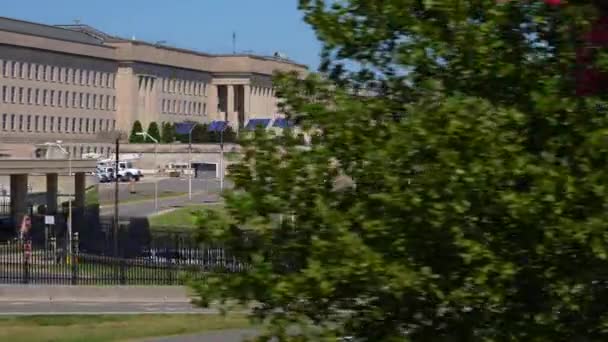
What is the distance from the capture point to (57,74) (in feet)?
384

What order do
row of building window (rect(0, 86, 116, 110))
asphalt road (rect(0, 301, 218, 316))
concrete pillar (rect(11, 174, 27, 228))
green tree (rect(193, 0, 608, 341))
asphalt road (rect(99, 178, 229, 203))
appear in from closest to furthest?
green tree (rect(193, 0, 608, 341)), asphalt road (rect(0, 301, 218, 316)), concrete pillar (rect(11, 174, 27, 228)), asphalt road (rect(99, 178, 229, 203)), row of building window (rect(0, 86, 116, 110))

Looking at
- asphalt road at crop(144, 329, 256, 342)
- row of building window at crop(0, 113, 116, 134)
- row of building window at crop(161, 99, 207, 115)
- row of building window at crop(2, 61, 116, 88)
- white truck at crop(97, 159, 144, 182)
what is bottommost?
white truck at crop(97, 159, 144, 182)

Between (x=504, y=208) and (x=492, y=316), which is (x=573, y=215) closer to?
(x=504, y=208)

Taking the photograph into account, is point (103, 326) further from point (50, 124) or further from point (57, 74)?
point (57, 74)

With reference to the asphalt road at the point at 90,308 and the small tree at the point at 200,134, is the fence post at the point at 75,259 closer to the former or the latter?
the asphalt road at the point at 90,308

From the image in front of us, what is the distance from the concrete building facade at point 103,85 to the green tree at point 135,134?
100 cm

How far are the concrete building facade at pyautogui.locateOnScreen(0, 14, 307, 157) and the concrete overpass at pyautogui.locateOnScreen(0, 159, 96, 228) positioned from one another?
28.7 metres

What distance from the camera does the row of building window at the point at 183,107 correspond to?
135 m

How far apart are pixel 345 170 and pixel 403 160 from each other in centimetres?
44

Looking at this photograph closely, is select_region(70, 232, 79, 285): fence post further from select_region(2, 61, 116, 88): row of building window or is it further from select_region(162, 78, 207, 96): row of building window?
select_region(162, 78, 207, 96): row of building window

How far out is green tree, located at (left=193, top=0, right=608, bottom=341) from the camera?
21.8ft

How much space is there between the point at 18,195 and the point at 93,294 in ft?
95.8

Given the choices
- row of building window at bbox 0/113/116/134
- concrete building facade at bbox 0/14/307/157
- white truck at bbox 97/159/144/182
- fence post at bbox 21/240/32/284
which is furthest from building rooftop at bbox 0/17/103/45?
fence post at bbox 21/240/32/284

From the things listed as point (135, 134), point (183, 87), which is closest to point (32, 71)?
point (135, 134)
